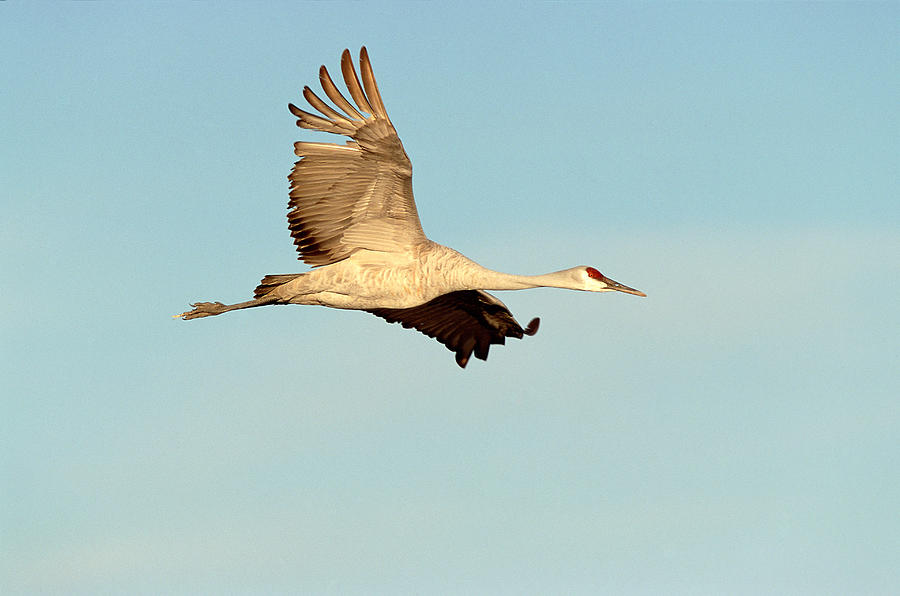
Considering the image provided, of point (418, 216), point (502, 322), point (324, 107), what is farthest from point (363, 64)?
point (502, 322)

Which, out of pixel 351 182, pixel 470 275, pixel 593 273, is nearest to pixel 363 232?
pixel 351 182

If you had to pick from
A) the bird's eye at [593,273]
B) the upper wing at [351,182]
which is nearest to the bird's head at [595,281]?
the bird's eye at [593,273]

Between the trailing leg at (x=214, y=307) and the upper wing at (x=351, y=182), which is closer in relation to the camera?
the upper wing at (x=351, y=182)

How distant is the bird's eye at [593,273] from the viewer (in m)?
17.1

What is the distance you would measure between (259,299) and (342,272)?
46.8 inches

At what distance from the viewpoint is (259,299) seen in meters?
17.5

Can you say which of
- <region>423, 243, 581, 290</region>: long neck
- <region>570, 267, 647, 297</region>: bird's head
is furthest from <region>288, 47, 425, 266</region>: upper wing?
<region>570, 267, 647, 297</region>: bird's head

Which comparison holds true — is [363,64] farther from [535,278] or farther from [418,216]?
[535,278]

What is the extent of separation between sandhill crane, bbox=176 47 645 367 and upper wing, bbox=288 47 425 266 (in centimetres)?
1

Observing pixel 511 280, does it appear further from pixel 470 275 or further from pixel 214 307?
pixel 214 307

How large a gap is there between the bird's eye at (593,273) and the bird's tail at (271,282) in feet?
11.7

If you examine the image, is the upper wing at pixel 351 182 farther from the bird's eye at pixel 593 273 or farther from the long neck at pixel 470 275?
the bird's eye at pixel 593 273

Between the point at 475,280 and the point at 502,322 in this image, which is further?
the point at 502,322

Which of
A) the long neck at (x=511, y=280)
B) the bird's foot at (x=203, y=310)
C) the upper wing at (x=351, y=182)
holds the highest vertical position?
the upper wing at (x=351, y=182)
